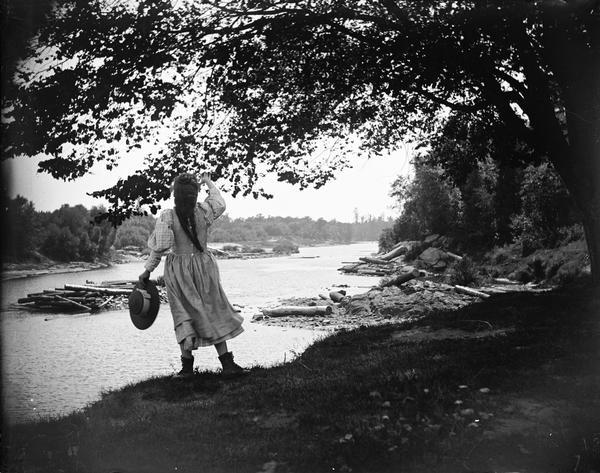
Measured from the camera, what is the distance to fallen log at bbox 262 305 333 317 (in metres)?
21.3

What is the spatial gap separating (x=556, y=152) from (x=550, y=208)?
19.9m

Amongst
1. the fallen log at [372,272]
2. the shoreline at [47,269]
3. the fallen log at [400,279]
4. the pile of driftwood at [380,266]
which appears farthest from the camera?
the shoreline at [47,269]

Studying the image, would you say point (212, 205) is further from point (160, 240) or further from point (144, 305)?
point (144, 305)

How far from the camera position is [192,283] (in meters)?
7.52

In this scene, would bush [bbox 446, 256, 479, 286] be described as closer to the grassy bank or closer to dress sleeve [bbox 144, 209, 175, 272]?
the grassy bank

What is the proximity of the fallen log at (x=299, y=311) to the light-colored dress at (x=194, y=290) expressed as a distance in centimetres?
1375

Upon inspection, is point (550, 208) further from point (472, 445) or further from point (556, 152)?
point (472, 445)

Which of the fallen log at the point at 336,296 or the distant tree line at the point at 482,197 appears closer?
the distant tree line at the point at 482,197

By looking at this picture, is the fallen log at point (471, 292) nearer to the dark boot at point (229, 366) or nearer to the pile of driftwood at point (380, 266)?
the dark boot at point (229, 366)

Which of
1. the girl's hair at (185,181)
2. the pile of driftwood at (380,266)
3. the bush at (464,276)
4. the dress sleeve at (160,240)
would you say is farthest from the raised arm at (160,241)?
the pile of driftwood at (380,266)

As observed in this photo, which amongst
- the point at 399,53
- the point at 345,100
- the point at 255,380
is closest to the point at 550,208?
the point at 345,100

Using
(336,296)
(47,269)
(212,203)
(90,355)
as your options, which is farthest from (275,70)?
Answer: (47,269)

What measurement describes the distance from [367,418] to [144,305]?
364cm

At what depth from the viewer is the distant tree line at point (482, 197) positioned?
546 inches
